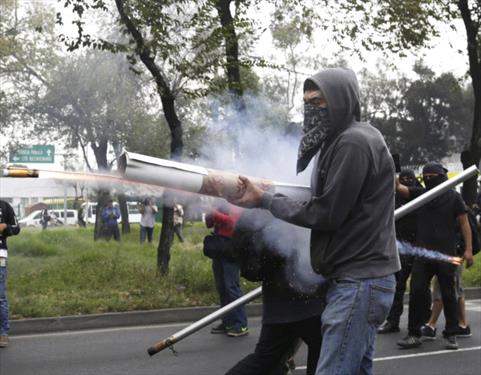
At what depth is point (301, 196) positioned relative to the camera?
12.6ft

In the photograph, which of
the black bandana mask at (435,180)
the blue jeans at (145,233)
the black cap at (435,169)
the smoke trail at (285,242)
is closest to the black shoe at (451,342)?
the black bandana mask at (435,180)

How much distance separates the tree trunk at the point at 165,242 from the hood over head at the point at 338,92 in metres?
8.68

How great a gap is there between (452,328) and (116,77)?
19233 mm

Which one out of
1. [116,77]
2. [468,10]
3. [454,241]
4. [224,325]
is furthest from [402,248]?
[116,77]

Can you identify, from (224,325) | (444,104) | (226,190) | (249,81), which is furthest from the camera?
(444,104)

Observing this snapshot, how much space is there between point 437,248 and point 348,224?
488cm

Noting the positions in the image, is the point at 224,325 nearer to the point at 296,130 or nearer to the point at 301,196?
the point at 296,130

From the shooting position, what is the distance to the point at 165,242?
12172 millimetres

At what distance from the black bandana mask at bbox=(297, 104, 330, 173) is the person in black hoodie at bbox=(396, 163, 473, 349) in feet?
14.7

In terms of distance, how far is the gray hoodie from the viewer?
330 centimetres

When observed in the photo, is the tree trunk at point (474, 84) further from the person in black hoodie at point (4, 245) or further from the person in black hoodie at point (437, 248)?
the person in black hoodie at point (4, 245)

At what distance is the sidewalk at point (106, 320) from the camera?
376 inches

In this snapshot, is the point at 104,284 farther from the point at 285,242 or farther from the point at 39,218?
the point at 39,218

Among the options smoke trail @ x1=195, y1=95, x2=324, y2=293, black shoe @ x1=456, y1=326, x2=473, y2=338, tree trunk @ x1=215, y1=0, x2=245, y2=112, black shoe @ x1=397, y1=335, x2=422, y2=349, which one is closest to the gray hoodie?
smoke trail @ x1=195, y1=95, x2=324, y2=293
